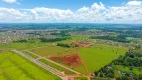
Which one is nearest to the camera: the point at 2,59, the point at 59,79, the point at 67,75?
the point at 59,79

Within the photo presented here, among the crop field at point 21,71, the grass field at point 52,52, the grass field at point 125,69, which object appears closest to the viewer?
the crop field at point 21,71

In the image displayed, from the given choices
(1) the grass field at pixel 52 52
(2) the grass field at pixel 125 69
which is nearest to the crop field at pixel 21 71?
(1) the grass field at pixel 52 52

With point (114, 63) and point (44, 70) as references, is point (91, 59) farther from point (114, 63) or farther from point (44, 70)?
point (44, 70)

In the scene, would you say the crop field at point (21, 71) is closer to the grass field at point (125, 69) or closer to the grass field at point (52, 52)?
the grass field at point (52, 52)

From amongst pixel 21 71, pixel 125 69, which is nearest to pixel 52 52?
pixel 21 71

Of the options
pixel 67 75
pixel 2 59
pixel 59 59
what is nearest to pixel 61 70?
pixel 67 75

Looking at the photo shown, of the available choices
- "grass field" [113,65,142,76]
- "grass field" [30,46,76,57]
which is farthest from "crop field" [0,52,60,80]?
"grass field" [113,65,142,76]

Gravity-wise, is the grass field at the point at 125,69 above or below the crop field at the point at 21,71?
above

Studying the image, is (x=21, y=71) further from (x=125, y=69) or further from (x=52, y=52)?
(x=125, y=69)
